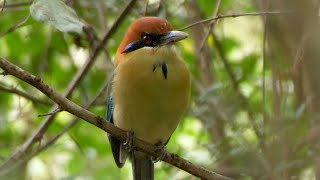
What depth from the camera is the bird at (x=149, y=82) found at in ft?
10.0

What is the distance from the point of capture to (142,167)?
364 cm

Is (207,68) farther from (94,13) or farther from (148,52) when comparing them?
(148,52)

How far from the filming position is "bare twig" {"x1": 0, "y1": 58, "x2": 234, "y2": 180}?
7.45ft

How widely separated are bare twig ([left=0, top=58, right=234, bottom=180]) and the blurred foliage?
0.60 metres

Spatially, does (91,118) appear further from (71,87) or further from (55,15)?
(71,87)

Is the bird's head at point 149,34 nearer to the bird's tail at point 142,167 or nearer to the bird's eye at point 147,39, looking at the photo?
the bird's eye at point 147,39

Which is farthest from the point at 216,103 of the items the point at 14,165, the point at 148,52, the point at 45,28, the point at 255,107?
the point at 45,28

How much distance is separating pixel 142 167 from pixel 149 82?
0.76 m

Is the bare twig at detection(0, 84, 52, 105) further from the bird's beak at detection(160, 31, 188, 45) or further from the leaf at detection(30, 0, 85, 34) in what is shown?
the leaf at detection(30, 0, 85, 34)

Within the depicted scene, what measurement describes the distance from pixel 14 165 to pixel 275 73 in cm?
131

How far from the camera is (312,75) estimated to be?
1316 mm

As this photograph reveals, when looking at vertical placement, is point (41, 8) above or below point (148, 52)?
below

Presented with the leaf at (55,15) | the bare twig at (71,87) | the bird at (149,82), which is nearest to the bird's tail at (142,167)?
the bird at (149,82)

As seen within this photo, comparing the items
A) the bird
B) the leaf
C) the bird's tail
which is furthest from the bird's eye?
the leaf
